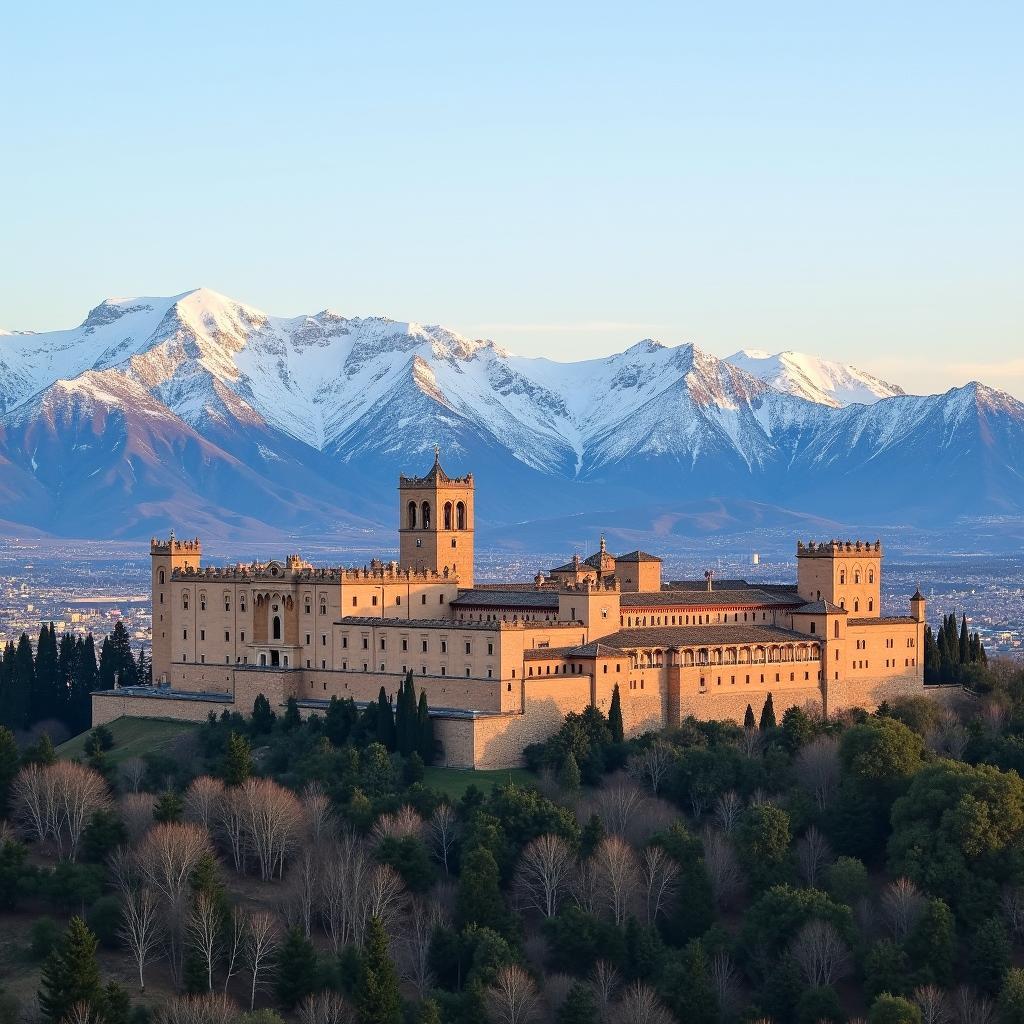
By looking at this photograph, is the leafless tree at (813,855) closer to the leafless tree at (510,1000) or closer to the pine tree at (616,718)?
the pine tree at (616,718)

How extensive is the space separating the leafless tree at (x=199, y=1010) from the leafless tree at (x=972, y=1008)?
26.1 m

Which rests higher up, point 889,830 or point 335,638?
point 335,638

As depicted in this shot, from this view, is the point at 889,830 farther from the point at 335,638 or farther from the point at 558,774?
the point at 335,638

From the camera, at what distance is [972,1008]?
89125mm

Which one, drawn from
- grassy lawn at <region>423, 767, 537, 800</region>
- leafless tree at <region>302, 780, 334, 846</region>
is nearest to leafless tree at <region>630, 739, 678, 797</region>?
grassy lawn at <region>423, 767, 537, 800</region>

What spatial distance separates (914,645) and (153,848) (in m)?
51.7

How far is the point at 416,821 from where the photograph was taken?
10281cm

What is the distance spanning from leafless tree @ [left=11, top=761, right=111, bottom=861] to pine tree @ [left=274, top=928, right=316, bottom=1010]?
16.0m

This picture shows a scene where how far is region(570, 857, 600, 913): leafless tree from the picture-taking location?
97062mm

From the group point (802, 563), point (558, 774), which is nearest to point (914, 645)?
point (802, 563)

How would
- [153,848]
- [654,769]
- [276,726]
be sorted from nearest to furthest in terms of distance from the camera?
[153,848], [654,769], [276,726]

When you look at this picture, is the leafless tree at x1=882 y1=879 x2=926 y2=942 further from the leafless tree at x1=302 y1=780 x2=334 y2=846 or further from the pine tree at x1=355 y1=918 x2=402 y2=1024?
the leafless tree at x1=302 y1=780 x2=334 y2=846

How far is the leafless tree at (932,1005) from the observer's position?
87.6m

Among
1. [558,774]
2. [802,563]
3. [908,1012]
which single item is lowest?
[908,1012]
